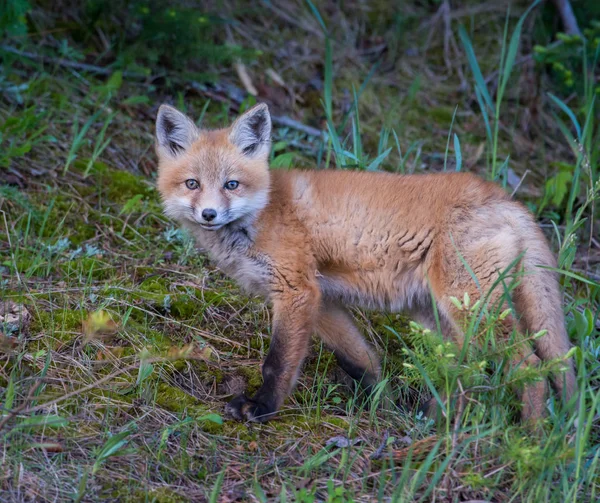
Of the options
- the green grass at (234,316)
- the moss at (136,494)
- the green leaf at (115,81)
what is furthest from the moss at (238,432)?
the green leaf at (115,81)

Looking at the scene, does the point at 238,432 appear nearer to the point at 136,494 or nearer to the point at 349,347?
the point at 136,494

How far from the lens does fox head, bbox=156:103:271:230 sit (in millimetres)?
3709

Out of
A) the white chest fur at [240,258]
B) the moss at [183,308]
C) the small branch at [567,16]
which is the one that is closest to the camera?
the white chest fur at [240,258]

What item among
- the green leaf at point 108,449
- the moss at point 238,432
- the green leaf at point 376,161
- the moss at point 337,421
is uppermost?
the green leaf at point 376,161

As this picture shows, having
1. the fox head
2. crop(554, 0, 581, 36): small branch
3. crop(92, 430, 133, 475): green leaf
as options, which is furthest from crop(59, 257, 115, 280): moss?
crop(554, 0, 581, 36): small branch

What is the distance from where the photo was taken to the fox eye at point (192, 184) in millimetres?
3836

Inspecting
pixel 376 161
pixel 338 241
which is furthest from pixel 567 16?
pixel 338 241

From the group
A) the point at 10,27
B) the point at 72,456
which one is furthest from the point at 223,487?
the point at 10,27

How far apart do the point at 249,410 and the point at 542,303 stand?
153 centimetres

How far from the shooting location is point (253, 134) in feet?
13.2

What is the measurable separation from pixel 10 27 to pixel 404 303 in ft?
10.8

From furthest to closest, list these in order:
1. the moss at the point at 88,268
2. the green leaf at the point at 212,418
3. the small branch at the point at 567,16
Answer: the small branch at the point at 567,16
the moss at the point at 88,268
the green leaf at the point at 212,418

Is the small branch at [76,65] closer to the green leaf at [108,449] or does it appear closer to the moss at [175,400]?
the moss at [175,400]

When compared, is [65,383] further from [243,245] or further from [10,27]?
[10,27]
